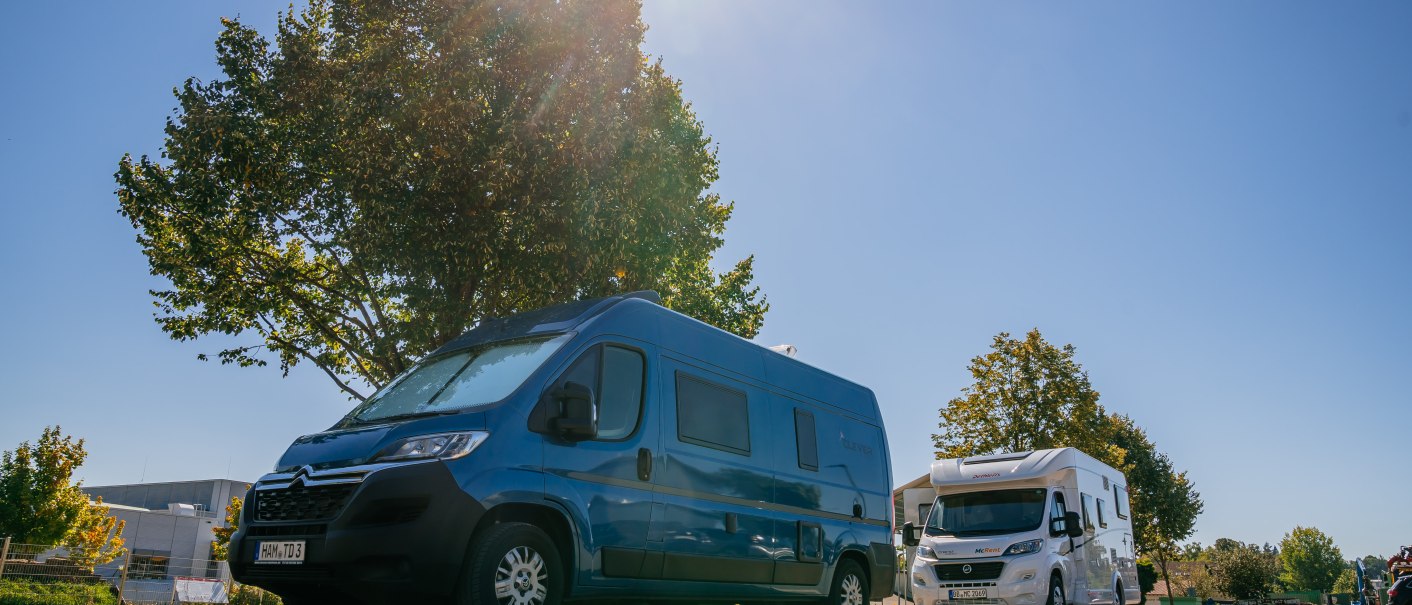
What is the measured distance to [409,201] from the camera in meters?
14.6

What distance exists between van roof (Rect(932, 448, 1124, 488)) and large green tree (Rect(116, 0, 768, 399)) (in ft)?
20.1

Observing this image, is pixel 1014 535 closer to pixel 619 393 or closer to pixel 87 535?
pixel 619 393

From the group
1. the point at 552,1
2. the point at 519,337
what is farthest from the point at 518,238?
the point at 519,337

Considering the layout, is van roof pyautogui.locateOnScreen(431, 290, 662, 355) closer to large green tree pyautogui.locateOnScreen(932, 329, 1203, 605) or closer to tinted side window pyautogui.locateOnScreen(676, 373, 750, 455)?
tinted side window pyautogui.locateOnScreen(676, 373, 750, 455)

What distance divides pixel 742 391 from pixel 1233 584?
60.7m

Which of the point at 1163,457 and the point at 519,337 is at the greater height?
the point at 1163,457

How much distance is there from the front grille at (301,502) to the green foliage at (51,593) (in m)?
9.03

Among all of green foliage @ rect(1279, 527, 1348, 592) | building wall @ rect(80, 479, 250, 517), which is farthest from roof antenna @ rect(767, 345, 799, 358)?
green foliage @ rect(1279, 527, 1348, 592)

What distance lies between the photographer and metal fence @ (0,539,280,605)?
571 inches

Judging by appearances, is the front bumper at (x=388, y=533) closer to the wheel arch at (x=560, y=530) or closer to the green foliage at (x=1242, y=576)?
the wheel arch at (x=560, y=530)

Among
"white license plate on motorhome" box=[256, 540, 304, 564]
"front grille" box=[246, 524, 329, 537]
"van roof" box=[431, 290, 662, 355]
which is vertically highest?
"van roof" box=[431, 290, 662, 355]

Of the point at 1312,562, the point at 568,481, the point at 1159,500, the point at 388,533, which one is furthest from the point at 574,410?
the point at 1312,562

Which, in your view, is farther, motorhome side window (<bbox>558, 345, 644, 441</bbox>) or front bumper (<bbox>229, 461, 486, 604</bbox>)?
motorhome side window (<bbox>558, 345, 644, 441</bbox>)

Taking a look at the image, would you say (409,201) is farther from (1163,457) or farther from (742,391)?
(1163,457)
